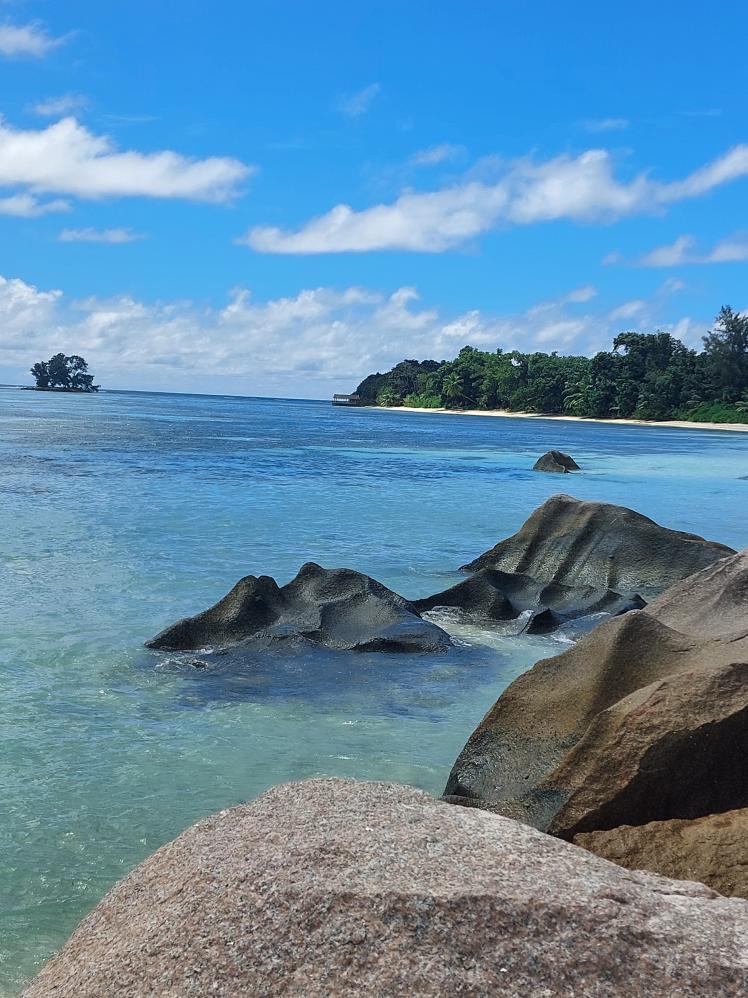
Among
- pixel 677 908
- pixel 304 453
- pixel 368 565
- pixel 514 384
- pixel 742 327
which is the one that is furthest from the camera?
pixel 514 384

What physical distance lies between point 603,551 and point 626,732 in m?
9.24

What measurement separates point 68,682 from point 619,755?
629 centimetres

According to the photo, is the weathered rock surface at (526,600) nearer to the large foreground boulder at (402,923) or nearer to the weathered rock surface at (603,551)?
the weathered rock surface at (603,551)

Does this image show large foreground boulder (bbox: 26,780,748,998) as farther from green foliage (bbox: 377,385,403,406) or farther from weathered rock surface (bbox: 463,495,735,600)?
green foliage (bbox: 377,385,403,406)

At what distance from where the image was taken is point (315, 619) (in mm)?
10828

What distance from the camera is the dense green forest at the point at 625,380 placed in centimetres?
10019

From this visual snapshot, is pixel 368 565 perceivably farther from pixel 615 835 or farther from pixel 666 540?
pixel 615 835

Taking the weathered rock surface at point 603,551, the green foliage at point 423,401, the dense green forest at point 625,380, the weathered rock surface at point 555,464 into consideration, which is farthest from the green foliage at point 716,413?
the weathered rock surface at point 603,551

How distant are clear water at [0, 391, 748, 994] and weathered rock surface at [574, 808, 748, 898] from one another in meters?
2.75

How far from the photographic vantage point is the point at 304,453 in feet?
163

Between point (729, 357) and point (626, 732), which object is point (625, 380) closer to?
point (729, 357)

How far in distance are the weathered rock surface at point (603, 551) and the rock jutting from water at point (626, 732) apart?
5343 millimetres

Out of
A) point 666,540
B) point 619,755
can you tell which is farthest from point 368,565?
point 619,755

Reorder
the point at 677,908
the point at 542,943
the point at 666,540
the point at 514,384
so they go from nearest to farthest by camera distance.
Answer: the point at 542,943, the point at 677,908, the point at 666,540, the point at 514,384
